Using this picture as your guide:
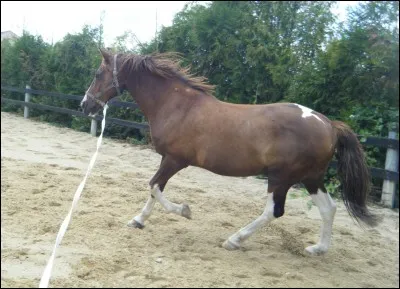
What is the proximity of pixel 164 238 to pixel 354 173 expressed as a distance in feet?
6.22

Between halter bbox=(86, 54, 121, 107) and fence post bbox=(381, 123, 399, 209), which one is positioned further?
halter bbox=(86, 54, 121, 107)

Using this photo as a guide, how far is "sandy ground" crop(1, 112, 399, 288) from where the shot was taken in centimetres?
265

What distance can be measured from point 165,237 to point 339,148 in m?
1.88

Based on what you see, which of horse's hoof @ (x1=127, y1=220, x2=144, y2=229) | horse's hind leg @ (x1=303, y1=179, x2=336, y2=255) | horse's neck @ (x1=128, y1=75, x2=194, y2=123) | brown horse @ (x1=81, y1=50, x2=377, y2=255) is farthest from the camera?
horse's neck @ (x1=128, y1=75, x2=194, y2=123)

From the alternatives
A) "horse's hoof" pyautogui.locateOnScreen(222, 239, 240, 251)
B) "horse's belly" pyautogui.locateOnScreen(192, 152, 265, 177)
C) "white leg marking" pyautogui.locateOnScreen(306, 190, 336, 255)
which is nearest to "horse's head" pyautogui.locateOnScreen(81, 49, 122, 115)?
"horse's belly" pyautogui.locateOnScreen(192, 152, 265, 177)

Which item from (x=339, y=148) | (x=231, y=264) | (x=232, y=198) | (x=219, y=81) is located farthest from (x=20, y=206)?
(x=219, y=81)

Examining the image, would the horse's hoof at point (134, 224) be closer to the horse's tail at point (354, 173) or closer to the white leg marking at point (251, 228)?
the white leg marking at point (251, 228)

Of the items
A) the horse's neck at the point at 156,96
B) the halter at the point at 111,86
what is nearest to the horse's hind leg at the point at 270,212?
the horse's neck at the point at 156,96

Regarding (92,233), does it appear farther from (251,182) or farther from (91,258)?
(251,182)

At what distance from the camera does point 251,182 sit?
21.9 feet

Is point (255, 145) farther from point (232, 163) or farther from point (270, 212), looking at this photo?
point (270, 212)

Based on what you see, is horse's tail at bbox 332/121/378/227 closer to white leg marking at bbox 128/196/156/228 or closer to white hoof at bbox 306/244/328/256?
white hoof at bbox 306/244/328/256

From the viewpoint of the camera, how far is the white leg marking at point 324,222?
139 inches

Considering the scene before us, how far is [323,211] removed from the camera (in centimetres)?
369
